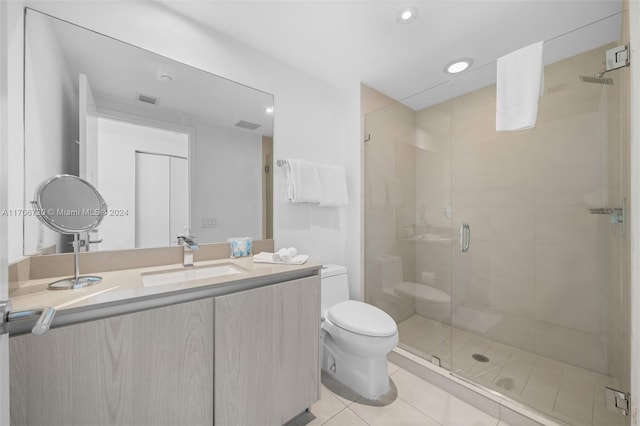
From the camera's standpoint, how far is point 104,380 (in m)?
0.74

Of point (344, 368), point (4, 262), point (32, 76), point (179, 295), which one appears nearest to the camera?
point (4, 262)

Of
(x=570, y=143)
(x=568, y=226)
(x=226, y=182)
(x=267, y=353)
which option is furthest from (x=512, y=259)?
(x=226, y=182)

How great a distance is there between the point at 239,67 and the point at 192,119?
510 mm

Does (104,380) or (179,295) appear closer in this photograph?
(104,380)

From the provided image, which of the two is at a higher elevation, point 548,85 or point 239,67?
point 239,67

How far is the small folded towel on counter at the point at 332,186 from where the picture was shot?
1942 millimetres

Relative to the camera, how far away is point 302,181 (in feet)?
5.98

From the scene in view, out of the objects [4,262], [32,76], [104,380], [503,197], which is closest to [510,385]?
[503,197]

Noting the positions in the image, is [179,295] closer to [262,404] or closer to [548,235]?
[262,404]

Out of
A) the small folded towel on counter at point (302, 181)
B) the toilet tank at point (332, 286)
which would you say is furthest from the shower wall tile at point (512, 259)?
the small folded towel on counter at point (302, 181)

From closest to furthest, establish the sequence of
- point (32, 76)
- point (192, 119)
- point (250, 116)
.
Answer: point (32, 76) → point (192, 119) → point (250, 116)

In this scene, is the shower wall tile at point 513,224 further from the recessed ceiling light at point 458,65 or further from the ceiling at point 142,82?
the ceiling at point 142,82

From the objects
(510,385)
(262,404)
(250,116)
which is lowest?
(510,385)

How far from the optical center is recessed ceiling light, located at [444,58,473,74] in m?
1.82
